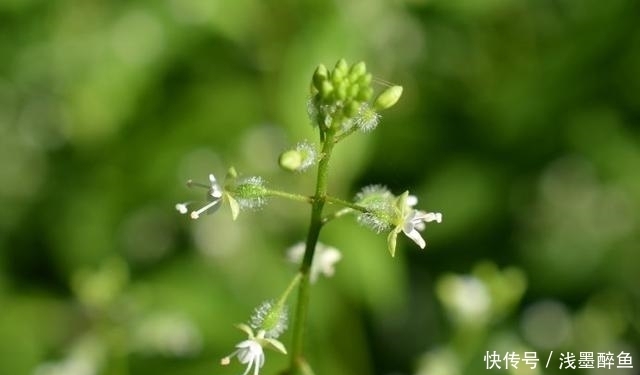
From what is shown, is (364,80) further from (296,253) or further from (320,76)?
(296,253)

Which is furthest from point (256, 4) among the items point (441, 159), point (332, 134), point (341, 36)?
point (332, 134)

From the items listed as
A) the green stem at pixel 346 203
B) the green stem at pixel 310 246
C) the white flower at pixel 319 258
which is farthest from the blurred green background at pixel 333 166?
the green stem at pixel 346 203

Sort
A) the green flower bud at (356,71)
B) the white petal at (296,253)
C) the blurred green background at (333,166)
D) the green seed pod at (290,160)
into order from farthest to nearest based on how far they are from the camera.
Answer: the blurred green background at (333,166) < the white petal at (296,253) < the green flower bud at (356,71) < the green seed pod at (290,160)

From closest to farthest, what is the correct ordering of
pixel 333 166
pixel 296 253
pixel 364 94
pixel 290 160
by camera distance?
pixel 290 160
pixel 364 94
pixel 296 253
pixel 333 166

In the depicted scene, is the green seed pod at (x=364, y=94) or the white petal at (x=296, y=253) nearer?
the green seed pod at (x=364, y=94)

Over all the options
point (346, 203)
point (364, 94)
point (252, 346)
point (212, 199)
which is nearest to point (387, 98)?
point (364, 94)

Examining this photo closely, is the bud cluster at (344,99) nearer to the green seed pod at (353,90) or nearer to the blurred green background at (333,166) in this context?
the green seed pod at (353,90)

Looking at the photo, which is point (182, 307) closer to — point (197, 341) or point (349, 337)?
point (197, 341)
